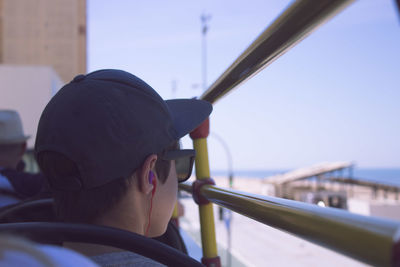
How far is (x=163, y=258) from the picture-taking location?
724 mm

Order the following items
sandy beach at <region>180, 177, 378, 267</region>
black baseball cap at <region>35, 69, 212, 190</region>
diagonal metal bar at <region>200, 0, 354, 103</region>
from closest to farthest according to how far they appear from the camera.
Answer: diagonal metal bar at <region>200, 0, 354, 103</region>
black baseball cap at <region>35, 69, 212, 190</region>
sandy beach at <region>180, 177, 378, 267</region>

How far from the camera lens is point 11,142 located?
3.06 m

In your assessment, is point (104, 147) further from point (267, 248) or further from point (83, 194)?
point (267, 248)

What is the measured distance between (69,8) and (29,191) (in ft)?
33.5

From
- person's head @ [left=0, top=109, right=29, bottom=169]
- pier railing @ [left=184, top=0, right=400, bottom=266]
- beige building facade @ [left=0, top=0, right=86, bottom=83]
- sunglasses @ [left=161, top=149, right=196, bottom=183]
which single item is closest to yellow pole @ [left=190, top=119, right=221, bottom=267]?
sunglasses @ [left=161, top=149, right=196, bottom=183]

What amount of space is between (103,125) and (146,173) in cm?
17

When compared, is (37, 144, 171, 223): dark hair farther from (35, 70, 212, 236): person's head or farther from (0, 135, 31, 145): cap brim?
(0, 135, 31, 145): cap brim

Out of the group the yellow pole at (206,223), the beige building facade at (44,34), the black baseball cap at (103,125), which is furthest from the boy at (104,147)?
the beige building facade at (44,34)

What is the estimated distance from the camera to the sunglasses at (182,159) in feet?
3.50

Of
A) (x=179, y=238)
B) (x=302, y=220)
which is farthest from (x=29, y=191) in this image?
(x=302, y=220)

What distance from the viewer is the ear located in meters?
0.97

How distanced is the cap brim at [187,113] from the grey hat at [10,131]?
2.24m

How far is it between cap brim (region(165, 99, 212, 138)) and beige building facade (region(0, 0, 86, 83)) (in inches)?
410

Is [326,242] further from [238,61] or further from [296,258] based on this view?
[296,258]
